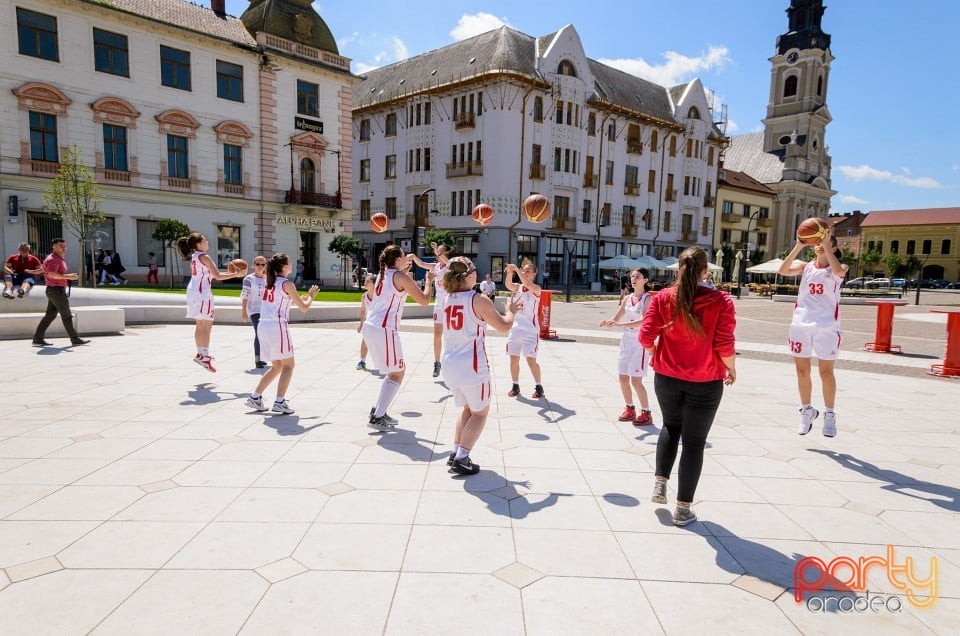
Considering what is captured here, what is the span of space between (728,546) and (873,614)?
0.81 metres

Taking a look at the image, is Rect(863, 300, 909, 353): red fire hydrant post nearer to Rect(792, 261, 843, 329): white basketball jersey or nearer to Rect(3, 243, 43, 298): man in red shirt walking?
Rect(792, 261, 843, 329): white basketball jersey

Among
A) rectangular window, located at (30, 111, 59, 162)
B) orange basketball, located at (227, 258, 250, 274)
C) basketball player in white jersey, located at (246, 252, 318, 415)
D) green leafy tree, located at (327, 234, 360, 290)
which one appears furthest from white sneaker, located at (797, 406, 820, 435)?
rectangular window, located at (30, 111, 59, 162)

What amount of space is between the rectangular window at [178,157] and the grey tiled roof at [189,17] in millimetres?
5521

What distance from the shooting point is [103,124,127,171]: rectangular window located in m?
25.3

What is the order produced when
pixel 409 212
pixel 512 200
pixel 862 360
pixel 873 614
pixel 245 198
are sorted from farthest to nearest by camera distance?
1. pixel 409 212
2. pixel 512 200
3. pixel 245 198
4. pixel 862 360
5. pixel 873 614

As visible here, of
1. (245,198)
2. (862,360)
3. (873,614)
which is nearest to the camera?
(873,614)

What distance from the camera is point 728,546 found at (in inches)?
140

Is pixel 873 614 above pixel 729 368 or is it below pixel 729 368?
below

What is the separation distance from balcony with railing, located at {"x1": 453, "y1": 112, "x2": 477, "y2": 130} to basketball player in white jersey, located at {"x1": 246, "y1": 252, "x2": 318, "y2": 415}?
112 ft

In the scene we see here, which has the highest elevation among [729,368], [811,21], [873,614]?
[811,21]

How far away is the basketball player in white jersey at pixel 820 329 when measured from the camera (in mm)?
5746

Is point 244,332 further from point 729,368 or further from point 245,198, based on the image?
point 245,198

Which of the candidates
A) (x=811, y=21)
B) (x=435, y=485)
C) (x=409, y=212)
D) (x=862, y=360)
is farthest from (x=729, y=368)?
(x=811, y=21)

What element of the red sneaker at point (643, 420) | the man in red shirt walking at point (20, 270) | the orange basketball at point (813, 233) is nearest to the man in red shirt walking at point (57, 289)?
the man in red shirt walking at point (20, 270)
